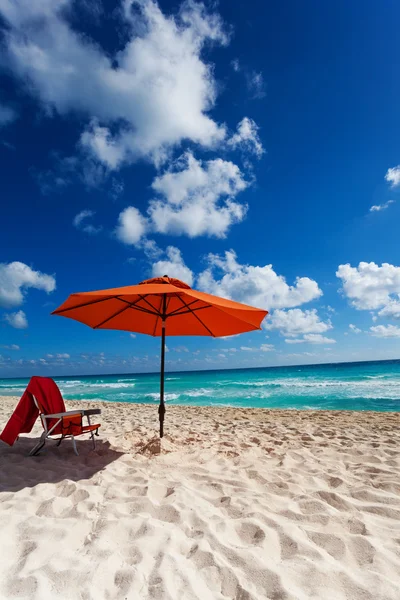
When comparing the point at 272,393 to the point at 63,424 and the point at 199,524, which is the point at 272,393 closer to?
the point at 63,424

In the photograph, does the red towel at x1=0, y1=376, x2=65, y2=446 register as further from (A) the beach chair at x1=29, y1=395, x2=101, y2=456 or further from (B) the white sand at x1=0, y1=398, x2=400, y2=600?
(B) the white sand at x1=0, y1=398, x2=400, y2=600

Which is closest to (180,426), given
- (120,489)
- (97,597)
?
(120,489)

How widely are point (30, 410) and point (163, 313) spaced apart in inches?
85.3

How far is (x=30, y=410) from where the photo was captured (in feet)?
14.1

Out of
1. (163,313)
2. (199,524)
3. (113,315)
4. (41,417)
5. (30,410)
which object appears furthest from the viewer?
(113,315)

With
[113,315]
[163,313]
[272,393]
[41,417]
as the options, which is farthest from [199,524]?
[272,393]

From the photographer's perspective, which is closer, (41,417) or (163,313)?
(41,417)

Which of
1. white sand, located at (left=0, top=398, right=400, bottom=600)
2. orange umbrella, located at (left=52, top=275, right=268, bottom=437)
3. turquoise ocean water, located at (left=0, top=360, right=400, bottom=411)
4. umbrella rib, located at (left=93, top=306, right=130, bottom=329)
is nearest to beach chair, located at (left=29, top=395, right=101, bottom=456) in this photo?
white sand, located at (left=0, top=398, right=400, bottom=600)

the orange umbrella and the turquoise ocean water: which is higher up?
the orange umbrella

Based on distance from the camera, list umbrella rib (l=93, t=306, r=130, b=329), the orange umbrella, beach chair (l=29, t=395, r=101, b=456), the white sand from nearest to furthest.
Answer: the white sand
beach chair (l=29, t=395, r=101, b=456)
the orange umbrella
umbrella rib (l=93, t=306, r=130, b=329)

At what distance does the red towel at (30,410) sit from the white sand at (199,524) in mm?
313

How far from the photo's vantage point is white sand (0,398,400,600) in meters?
1.84

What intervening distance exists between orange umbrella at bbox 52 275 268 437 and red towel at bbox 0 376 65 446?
103cm

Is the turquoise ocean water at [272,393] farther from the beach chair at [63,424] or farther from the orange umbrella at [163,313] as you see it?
the beach chair at [63,424]
